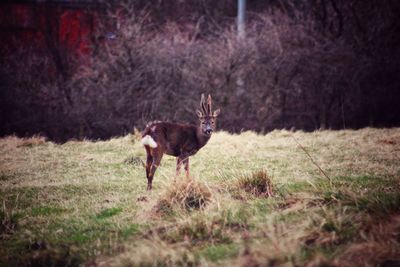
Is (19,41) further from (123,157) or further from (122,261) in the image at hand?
(122,261)

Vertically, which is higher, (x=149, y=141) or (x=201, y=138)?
(x=149, y=141)

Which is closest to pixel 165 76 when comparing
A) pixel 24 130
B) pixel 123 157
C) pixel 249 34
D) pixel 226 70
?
pixel 226 70

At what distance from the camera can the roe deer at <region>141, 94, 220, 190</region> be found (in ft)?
23.3

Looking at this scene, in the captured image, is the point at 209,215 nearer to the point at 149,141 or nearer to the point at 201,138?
the point at 149,141

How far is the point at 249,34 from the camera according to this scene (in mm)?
17688

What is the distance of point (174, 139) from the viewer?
7.70 meters

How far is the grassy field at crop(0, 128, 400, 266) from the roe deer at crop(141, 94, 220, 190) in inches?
18.2

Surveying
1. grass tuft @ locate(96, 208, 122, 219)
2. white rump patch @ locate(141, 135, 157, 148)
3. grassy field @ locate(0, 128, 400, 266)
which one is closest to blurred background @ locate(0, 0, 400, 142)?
grassy field @ locate(0, 128, 400, 266)

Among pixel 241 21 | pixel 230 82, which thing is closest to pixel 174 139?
pixel 230 82

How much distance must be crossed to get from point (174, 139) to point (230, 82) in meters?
9.55

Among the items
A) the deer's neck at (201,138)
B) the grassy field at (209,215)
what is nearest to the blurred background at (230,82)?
the grassy field at (209,215)

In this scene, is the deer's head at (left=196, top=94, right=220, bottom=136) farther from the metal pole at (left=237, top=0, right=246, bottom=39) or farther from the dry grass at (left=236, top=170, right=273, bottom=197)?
the metal pole at (left=237, top=0, right=246, bottom=39)

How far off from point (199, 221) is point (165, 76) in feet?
Answer: 41.1

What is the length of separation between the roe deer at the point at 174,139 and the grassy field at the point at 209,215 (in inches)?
18.2
